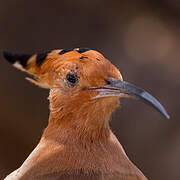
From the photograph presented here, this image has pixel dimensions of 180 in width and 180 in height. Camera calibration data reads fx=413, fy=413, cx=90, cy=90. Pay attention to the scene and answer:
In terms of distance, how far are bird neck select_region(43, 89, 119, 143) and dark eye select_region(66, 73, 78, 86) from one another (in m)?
0.10

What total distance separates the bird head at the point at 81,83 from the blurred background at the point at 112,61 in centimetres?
215

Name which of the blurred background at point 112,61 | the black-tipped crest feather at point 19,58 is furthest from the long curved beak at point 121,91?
the blurred background at point 112,61

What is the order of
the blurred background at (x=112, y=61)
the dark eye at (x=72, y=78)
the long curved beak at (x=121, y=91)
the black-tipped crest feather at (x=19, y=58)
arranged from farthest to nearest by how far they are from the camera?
the blurred background at (x=112, y=61) → the black-tipped crest feather at (x=19, y=58) → the dark eye at (x=72, y=78) → the long curved beak at (x=121, y=91)

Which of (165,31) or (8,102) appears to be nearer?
(8,102)

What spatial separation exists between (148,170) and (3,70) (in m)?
1.96

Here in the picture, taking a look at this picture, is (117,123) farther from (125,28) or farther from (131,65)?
(125,28)

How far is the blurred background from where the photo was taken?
14.8 ft

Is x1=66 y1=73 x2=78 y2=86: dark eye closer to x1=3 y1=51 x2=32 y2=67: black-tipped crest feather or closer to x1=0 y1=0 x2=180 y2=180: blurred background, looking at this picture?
x1=3 y1=51 x2=32 y2=67: black-tipped crest feather

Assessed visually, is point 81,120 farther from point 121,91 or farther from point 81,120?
point 121,91

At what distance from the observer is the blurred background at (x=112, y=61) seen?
4500mm

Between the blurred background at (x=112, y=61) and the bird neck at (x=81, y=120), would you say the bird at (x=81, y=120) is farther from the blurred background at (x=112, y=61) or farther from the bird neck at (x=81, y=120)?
the blurred background at (x=112, y=61)

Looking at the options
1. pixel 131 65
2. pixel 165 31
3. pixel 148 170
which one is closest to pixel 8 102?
pixel 131 65

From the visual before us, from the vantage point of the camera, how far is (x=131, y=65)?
452 cm

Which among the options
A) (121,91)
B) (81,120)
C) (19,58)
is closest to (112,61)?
(19,58)
